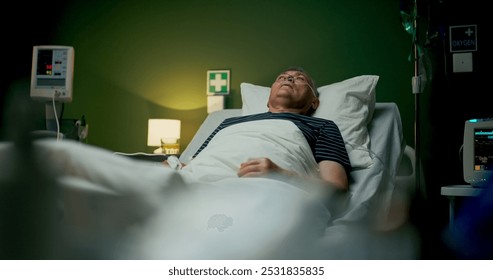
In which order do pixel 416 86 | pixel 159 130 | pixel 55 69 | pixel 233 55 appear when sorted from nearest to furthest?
pixel 416 86 → pixel 55 69 → pixel 159 130 → pixel 233 55

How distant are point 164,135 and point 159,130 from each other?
0.10 feet

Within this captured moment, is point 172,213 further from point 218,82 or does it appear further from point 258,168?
point 218,82

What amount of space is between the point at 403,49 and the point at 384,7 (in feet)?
0.61

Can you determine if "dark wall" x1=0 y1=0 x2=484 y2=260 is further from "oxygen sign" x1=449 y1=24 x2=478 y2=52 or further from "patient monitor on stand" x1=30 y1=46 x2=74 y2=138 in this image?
"oxygen sign" x1=449 y1=24 x2=478 y2=52

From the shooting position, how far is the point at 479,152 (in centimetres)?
100

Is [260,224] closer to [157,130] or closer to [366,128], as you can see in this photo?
[366,128]

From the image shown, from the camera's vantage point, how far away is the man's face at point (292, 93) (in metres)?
1.17

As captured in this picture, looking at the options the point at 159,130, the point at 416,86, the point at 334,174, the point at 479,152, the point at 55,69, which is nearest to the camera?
the point at 334,174

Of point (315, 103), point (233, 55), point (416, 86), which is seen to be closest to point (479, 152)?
point (416, 86)

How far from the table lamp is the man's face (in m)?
0.73

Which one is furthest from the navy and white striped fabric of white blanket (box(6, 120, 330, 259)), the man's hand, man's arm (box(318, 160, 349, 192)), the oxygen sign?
the oxygen sign

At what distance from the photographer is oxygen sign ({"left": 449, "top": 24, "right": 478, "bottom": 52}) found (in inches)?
44.0
